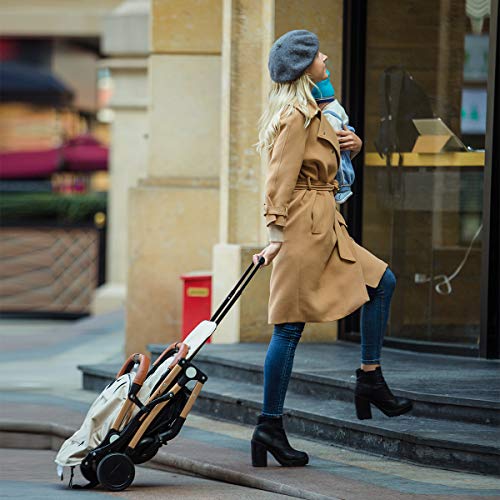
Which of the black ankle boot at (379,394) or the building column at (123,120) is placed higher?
the building column at (123,120)

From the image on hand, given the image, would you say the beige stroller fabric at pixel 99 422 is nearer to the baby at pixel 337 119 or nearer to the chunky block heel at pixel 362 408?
the chunky block heel at pixel 362 408

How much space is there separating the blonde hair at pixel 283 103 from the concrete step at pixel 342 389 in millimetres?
1531

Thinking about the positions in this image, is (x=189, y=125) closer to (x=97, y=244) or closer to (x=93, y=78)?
(x=97, y=244)

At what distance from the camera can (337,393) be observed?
22.6 feet

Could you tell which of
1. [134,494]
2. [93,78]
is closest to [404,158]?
[134,494]

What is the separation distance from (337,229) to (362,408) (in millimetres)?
965

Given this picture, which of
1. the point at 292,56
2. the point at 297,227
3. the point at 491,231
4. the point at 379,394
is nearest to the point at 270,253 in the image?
the point at 297,227

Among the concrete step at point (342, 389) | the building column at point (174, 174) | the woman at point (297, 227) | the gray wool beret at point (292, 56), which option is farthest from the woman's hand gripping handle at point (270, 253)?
the building column at point (174, 174)

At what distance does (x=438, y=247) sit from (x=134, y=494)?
327cm

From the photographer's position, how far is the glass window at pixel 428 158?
26.3 feet

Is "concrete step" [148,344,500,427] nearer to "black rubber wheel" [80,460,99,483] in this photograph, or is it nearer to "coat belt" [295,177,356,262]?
"coat belt" [295,177,356,262]

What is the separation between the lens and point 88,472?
570cm

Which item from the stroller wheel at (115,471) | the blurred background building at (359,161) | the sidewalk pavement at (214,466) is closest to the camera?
the sidewalk pavement at (214,466)

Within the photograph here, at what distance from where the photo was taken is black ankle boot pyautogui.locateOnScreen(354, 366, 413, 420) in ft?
20.1
